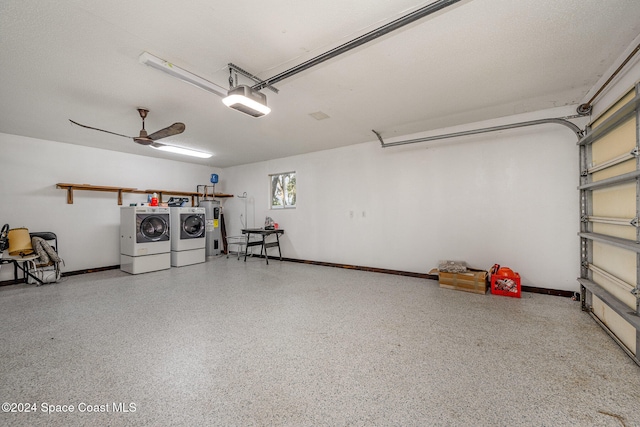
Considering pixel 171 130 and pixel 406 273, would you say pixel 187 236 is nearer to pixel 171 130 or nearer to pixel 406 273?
pixel 171 130

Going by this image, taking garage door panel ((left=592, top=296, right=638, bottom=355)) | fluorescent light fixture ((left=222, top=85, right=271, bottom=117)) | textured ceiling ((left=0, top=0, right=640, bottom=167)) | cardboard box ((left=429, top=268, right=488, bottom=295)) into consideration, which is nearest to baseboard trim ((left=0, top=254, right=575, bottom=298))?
cardboard box ((left=429, top=268, right=488, bottom=295))

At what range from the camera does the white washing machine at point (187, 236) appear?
603 cm

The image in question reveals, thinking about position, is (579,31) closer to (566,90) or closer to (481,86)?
(481,86)

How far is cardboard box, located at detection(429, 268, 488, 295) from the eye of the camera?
381 cm

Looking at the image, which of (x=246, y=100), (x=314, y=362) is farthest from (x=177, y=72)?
(x=314, y=362)

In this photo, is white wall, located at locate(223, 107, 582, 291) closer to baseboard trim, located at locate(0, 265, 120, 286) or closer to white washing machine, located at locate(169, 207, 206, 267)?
white washing machine, located at locate(169, 207, 206, 267)

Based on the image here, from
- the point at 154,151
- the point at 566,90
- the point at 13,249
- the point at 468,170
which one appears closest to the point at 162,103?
the point at 154,151

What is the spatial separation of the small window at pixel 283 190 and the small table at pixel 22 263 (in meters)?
4.67

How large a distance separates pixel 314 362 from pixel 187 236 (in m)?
5.19

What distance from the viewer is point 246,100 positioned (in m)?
2.68

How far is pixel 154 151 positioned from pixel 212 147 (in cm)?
147

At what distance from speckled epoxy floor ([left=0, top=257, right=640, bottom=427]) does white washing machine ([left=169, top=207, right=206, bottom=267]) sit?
7.67ft

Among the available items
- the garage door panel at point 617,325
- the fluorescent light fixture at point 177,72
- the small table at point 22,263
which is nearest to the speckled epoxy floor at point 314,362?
the garage door panel at point 617,325

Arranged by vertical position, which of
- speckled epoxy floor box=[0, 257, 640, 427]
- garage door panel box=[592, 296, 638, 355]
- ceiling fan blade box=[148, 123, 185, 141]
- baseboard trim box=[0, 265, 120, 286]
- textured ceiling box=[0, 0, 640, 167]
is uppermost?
textured ceiling box=[0, 0, 640, 167]
